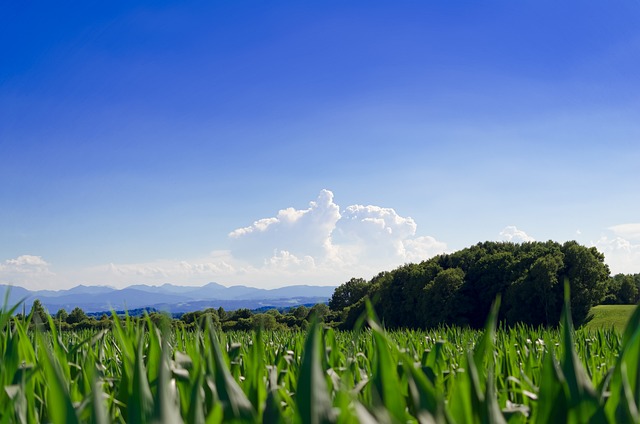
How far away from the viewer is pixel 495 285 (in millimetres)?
51031

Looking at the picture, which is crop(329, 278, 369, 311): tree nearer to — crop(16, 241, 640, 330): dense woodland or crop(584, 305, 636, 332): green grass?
crop(16, 241, 640, 330): dense woodland

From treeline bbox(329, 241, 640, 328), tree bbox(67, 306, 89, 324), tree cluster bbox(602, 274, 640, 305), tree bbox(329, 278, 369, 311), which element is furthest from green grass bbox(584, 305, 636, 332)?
tree bbox(67, 306, 89, 324)

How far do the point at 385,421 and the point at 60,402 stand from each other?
51 centimetres

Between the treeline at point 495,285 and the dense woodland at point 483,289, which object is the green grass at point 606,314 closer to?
the treeline at point 495,285

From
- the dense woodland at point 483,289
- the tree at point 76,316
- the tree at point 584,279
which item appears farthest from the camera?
the tree at point 76,316

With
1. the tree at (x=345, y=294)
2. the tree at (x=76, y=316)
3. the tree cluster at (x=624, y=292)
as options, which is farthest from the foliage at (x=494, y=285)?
the tree at (x=76, y=316)

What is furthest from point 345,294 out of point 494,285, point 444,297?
point 494,285

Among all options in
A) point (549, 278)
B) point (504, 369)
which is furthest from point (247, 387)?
point (549, 278)

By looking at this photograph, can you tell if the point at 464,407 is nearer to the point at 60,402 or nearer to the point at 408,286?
the point at 60,402

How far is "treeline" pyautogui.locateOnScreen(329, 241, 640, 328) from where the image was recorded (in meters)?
46.4

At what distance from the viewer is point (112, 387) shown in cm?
209

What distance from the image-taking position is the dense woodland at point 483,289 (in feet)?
152

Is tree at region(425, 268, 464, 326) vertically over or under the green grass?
over

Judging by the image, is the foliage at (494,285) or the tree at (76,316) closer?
the foliage at (494,285)
